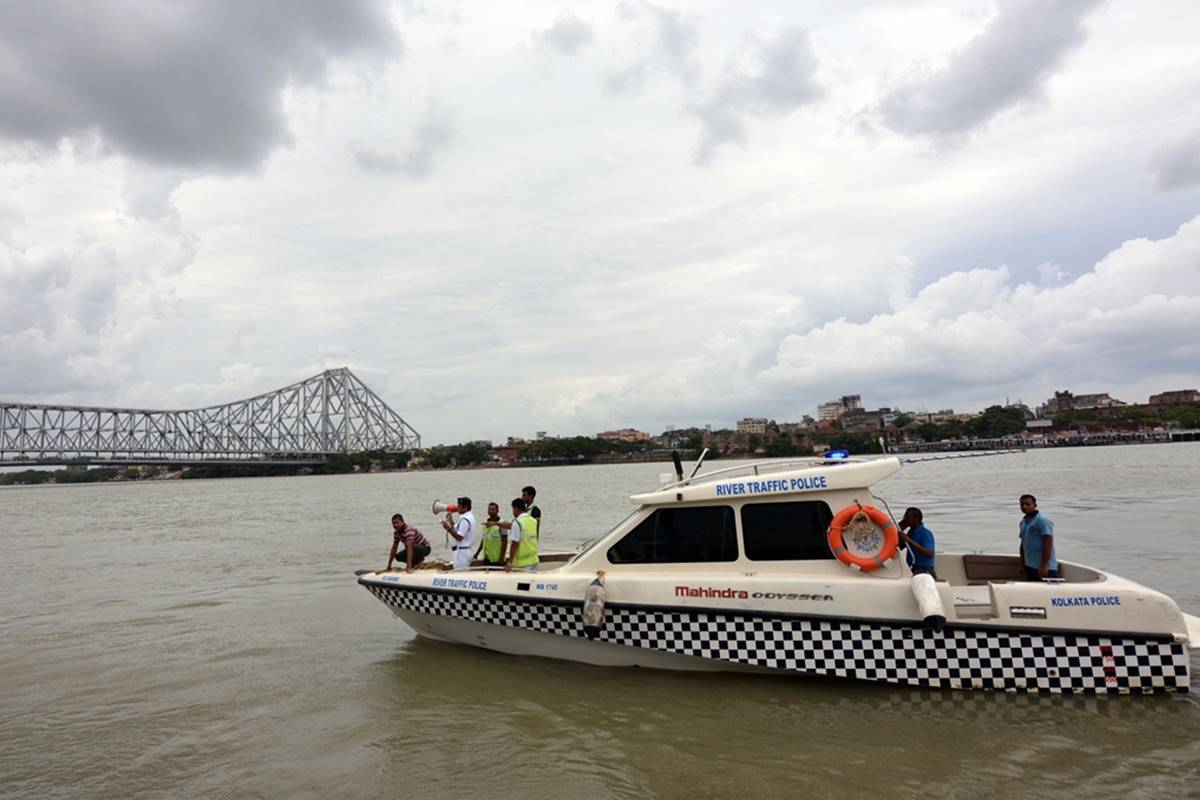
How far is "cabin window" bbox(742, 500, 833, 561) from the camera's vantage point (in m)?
6.12

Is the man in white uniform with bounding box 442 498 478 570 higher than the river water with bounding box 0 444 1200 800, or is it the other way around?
the man in white uniform with bounding box 442 498 478 570

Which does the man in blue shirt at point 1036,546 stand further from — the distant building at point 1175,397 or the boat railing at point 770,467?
the distant building at point 1175,397

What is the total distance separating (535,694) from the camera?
20.6ft

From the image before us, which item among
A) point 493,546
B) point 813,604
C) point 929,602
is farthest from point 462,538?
point 929,602

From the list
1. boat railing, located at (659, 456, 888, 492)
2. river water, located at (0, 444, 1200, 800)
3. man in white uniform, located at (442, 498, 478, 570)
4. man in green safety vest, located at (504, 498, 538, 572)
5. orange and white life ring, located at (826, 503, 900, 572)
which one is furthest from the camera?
man in white uniform, located at (442, 498, 478, 570)

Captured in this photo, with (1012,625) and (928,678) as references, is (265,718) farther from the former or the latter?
(1012,625)

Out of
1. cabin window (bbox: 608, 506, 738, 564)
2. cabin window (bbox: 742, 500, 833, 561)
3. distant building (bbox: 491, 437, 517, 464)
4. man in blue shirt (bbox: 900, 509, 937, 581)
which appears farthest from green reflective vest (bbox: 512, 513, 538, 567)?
distant building (bbox: 491, 437, 517, 464)

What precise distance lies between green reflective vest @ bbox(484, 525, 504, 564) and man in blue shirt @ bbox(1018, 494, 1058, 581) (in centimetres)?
488

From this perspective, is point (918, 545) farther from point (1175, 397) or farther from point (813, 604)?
point (1175, 397)

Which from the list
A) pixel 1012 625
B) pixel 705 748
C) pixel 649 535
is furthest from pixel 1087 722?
pixel 649 535

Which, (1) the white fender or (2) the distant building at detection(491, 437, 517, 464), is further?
(2) the distant building at detection(491, 437, 517, 464)

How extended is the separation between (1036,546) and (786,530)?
2123mm

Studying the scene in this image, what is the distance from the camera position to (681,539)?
21.2ft

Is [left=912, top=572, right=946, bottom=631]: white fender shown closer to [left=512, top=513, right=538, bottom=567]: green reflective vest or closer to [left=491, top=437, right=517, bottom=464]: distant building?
[left=512, top=513, right=538, bottom=567]: green reflective vest
